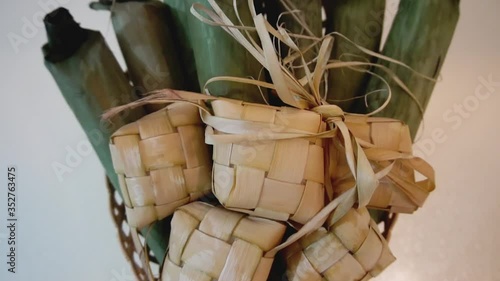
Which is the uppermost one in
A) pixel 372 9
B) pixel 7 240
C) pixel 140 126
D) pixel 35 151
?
pixel 372 9

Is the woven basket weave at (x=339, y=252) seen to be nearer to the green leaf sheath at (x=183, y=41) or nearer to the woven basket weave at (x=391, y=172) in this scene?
the woven basket weave at (x=391, y=172)

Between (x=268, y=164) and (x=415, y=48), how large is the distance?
9.9 inches

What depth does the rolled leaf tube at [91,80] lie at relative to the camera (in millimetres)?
486

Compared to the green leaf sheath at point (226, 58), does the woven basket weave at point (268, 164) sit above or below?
below

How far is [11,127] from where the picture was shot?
597 millimetres

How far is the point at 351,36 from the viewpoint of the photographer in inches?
21.0

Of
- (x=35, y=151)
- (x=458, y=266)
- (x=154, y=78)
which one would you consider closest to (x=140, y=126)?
(x=154, y=78)

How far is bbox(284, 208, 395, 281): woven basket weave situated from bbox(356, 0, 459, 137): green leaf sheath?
0.16m

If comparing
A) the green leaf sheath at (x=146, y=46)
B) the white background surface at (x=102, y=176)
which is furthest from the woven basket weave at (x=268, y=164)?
the white background surface at (x=102, y=176)

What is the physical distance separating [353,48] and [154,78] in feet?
0.77

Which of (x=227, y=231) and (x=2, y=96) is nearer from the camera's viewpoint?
(x=227, y=231)

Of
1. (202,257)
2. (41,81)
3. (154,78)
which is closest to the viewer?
(202,257)

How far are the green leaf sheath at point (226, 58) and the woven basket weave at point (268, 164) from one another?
5cm

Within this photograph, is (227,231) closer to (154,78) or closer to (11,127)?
(154,78)
